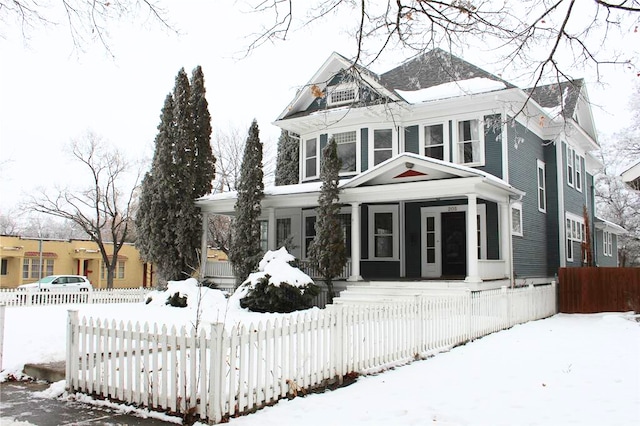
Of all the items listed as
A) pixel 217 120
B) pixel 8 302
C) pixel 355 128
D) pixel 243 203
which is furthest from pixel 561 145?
pixel 217 120

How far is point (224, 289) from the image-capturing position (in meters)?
19.2

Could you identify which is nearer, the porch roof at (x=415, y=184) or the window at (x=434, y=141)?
the porch roof at (x=415, y=184)

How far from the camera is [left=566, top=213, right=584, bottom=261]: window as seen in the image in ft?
69.4

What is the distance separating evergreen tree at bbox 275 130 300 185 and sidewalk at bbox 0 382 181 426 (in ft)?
80.0

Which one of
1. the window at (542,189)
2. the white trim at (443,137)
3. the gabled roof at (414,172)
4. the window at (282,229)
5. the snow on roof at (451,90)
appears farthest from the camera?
the window at (282,229)

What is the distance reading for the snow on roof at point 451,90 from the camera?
16.9 meters

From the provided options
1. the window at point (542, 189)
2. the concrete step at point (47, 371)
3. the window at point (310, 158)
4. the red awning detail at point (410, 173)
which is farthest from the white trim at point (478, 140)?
the concrete step at point (47, 371)

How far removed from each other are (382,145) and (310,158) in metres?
3.04

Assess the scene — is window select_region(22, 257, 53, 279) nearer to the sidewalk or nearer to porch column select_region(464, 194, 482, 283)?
porch column select_region(464, 194, 482, 283)

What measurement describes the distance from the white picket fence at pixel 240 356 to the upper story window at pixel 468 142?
9012 mm

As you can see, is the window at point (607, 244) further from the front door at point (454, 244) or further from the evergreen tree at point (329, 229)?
the evergreen tree at point (329, 229)

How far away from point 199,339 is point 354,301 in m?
10.2

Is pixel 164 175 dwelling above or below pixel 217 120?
below

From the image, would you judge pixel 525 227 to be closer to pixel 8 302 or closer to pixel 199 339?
pixel 199 339
